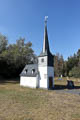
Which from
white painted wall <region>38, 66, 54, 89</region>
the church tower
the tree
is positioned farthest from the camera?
the tree

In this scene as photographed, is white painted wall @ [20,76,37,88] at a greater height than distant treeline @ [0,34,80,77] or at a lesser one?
lesser

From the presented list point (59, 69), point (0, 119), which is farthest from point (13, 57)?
point (0, 119)

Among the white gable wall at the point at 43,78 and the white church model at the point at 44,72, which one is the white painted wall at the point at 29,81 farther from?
the white gable wall at the point at 43,78

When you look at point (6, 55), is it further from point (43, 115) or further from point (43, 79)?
point (43, 115)

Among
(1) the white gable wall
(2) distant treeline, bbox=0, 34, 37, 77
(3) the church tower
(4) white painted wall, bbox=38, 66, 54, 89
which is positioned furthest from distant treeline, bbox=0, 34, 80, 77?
(1) the white gable wall

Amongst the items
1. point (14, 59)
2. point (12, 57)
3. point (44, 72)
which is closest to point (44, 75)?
point (44, 72)

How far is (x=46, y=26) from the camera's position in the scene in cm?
1775

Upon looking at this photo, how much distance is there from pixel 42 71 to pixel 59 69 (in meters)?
26.6

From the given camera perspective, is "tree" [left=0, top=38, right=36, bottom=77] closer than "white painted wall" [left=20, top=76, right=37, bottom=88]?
No

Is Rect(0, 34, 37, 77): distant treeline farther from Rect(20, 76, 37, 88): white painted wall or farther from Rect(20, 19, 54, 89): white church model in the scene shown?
Rect(20, 19, 54, 89): white church model

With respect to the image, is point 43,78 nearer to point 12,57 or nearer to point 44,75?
point 44,75

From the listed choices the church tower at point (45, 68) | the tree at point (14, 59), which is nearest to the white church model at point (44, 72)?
the church tower at point (45, 68)

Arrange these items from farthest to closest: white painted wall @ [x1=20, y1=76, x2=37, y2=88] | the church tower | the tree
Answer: the tree
white painted wall @ [x1=20, y1=76, x2=37, y2=88]
the church tower

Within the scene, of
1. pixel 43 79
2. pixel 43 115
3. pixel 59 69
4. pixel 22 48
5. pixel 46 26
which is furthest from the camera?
pixel 59 69
